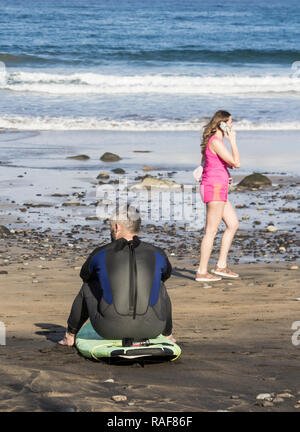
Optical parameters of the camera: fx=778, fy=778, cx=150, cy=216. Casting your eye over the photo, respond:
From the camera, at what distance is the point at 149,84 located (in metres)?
29.5

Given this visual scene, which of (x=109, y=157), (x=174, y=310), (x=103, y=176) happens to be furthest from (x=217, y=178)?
(x=109, y=157)

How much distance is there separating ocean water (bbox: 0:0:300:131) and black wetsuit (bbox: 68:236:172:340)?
1435 centimetres

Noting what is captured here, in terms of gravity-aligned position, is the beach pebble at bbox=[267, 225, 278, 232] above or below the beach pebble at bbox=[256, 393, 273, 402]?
above

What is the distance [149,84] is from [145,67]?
4.95 meters

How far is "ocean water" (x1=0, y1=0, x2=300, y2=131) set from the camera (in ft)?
69.5

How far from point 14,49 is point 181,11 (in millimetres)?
23938

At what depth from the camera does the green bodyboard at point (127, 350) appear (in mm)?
4773

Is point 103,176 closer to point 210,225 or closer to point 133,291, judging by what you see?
point 210,225

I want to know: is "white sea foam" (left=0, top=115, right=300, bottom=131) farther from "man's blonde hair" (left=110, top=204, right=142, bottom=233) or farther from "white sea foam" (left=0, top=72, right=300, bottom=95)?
"man's blonde hair" (left=110, top=204, right=142, bottom=233)

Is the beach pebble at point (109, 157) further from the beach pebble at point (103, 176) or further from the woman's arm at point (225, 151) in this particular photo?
the woman's arm at point (225, 151)

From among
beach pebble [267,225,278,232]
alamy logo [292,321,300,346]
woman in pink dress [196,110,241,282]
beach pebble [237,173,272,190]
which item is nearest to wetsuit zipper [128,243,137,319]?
alamy logo [292,321,300,346]

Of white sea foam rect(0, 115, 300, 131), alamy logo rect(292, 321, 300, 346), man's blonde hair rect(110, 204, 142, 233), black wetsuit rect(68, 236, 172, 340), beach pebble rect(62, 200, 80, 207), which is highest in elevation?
white sea foam rect(0, 115, 300, 131)

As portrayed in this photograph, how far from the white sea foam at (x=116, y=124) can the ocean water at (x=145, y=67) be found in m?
0.03

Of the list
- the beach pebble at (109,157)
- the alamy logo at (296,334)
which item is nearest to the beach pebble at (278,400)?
the alamy logo at (296,334)
